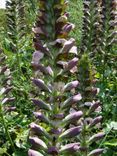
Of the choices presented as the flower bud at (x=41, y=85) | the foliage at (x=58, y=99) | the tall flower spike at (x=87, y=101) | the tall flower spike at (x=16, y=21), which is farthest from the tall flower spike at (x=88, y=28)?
the flower bud at (x=41, y=85)

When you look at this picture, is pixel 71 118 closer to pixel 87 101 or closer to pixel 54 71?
pixel 54 71

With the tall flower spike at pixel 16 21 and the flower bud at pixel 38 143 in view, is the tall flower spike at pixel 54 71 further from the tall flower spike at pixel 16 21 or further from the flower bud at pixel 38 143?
the tall flower spike at pixel 16 21

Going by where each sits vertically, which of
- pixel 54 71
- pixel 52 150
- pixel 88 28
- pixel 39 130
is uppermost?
pixel 88 28

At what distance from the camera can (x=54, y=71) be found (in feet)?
11.3

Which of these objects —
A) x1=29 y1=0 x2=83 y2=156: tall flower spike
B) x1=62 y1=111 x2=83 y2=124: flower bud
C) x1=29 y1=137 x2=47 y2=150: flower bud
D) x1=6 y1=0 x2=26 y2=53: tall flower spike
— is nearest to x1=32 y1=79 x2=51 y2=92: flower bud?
x1=29 y1=0 x2=83 y2=156: tall flower spike

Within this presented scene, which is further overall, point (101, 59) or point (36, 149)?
point (101, 59)

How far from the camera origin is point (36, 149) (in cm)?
363

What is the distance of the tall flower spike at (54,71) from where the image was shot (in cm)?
339

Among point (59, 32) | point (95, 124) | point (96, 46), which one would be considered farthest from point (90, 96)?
point (96, 46)

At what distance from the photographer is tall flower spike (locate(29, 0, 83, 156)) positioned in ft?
11.1

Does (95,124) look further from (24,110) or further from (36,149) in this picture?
(24,110)

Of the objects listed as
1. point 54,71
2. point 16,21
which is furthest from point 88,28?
point 54,71

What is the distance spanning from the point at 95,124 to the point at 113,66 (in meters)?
4.45

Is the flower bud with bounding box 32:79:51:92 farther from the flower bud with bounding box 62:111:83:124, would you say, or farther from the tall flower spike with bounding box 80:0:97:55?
the tall flower spike with bounding box 80:0:97:55
